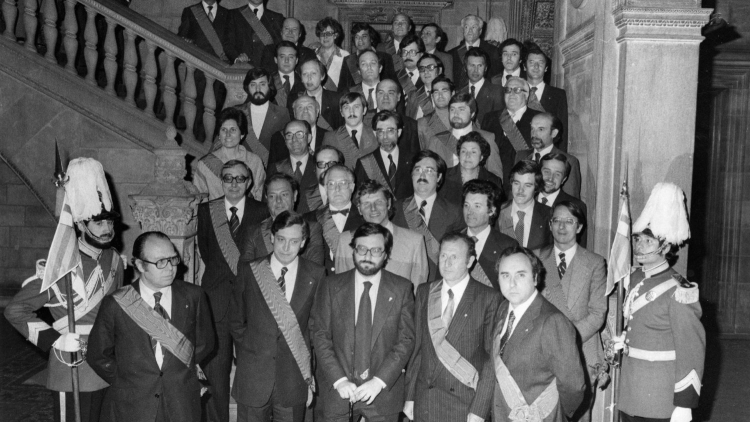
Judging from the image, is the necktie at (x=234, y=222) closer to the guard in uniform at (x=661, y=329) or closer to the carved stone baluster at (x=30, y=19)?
the guard in uniform at (x=661, y=329)

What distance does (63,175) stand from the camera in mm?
4922

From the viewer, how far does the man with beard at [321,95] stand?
780 centimetres

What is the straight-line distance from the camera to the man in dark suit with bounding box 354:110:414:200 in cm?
683

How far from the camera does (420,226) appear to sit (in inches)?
238

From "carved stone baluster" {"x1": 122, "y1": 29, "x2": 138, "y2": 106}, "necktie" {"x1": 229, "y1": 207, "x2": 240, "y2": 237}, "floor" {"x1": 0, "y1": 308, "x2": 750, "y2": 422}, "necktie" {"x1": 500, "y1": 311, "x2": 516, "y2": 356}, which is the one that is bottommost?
"floor" {"x1": 0, "y1": 308, "x2": 750, "y2": 422}

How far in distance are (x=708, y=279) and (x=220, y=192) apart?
7.05 m

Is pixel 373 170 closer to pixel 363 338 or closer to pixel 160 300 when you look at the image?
pixel 363 338

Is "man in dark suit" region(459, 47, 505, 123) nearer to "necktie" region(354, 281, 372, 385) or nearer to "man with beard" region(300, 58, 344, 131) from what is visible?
"man with beard" region(300, 58, 344, 131)

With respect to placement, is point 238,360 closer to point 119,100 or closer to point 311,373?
point 311,373

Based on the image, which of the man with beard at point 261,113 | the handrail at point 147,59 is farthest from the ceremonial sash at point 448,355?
the handrail at point 147,59

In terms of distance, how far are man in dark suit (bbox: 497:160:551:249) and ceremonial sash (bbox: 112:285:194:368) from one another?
2.54 m

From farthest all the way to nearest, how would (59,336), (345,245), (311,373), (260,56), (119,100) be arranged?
1. (260,56)
2. (119,100)
3. (345,245)
4. (311,373)
5. (59,336)

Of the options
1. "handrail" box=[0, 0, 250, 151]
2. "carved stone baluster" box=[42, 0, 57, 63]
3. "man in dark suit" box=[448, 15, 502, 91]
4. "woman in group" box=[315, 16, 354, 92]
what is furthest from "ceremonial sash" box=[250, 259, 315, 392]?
"carved stone baluster" box=[42, 0, 57, 63]

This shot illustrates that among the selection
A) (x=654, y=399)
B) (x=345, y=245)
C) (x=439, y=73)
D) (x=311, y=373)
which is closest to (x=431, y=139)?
(x=439, y=73)
